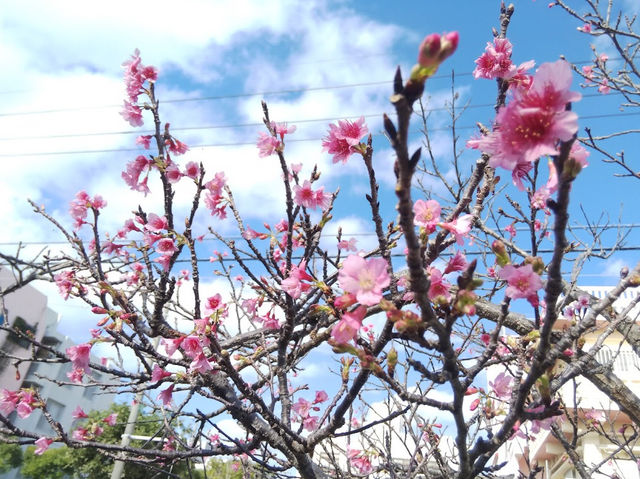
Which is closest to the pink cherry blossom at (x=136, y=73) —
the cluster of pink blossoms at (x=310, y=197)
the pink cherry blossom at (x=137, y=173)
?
the pink cherry blossom at (x=137, y=173)

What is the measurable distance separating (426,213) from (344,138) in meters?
0.43

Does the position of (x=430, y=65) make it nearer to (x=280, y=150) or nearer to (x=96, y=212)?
(x=280, y=150)

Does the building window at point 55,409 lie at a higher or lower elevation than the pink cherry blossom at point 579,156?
higher

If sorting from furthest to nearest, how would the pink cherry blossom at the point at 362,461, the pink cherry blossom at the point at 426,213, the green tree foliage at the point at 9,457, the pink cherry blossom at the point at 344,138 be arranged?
the green tree foliage at the point at 9,457, the pink cherry blossom at the point at 362,461, the pink cherry blossom at the point at 344,138, the pink cherry blossom at the point at 426,213

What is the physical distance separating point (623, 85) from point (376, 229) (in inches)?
148

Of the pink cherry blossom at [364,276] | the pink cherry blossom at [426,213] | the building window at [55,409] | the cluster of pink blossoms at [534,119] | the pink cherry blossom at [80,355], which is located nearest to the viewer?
the cluster of pink blossoms at [534,119]

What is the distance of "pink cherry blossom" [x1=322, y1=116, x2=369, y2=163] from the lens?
1599mm

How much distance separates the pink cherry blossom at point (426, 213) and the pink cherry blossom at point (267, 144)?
105cm

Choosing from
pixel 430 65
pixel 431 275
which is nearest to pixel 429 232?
pixel 431 275

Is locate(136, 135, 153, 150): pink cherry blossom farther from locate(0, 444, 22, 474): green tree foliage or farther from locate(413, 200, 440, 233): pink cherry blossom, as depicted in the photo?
locate(0, 444, 22, 474): green tree foliage

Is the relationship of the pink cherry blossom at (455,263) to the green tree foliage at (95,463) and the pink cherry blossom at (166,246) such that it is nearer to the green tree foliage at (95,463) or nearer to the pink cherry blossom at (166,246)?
the pink cherry blossom at (166,246)

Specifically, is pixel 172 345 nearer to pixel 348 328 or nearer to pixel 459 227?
pixel 348 328

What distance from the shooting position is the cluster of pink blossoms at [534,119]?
884 millimetres

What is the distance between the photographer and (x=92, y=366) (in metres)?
2.54
